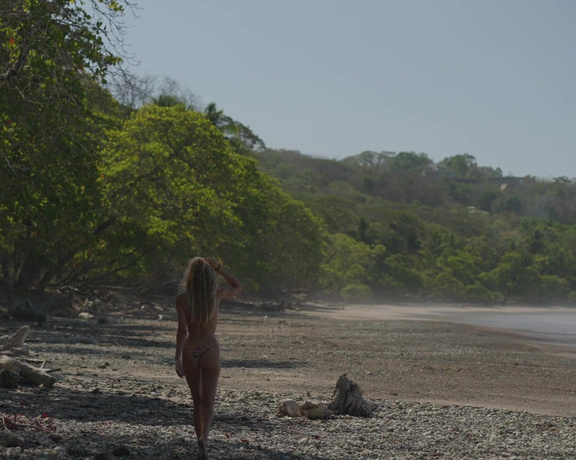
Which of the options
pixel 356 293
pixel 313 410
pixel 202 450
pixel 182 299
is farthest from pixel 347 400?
pixel 356 293

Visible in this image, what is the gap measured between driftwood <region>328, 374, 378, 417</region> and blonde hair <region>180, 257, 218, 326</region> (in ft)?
13.3

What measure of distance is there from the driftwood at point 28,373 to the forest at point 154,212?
2987 millimetres

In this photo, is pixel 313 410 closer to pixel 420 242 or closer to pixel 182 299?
pixel 182 299

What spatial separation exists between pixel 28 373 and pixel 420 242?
8548 cm

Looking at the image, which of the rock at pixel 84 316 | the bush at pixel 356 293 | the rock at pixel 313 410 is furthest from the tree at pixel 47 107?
the bush at pixel 356 293

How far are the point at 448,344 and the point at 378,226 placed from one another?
6264 centimetres

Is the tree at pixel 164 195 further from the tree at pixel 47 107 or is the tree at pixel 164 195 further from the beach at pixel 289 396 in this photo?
the tree at pixel 47 107

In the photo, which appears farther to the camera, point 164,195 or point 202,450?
point 164,195

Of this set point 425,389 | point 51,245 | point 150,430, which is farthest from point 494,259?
point 150,430

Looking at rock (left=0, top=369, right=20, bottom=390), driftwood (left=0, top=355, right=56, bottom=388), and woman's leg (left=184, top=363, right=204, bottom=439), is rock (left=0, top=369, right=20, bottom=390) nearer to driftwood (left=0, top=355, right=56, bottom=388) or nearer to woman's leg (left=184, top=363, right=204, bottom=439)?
driftwood (left=0, top=355, right=56, bottom=388)

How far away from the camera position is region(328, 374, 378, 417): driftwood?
11016 millimetres

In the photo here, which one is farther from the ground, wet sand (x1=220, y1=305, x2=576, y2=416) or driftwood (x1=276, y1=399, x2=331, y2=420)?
driftwood (x1=276, y1=399, x2=331, y2=420)

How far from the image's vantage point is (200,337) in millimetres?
7336

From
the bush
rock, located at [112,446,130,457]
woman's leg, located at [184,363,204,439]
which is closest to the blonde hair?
woman's leg, located at [184,363,204,439]
